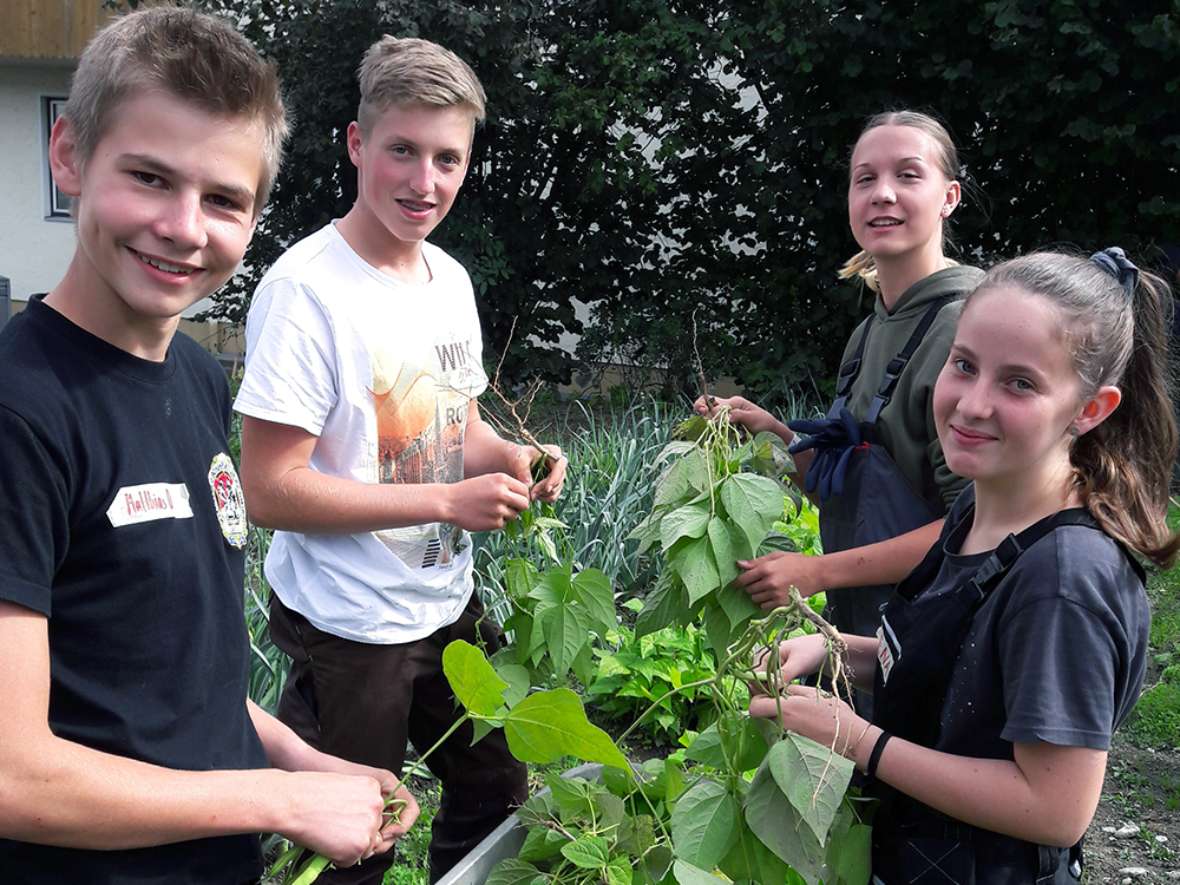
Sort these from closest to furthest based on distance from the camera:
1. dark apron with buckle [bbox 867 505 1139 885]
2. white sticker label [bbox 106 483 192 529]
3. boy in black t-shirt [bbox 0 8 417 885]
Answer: boy in black t-shirt [bbox 0 8 417 885], white sticker label [bbox 106 483 192 529], dark apron with buckle [bbox 867 505 1139 885]

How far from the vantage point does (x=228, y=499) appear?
150 cm

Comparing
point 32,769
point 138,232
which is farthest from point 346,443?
point 32,769

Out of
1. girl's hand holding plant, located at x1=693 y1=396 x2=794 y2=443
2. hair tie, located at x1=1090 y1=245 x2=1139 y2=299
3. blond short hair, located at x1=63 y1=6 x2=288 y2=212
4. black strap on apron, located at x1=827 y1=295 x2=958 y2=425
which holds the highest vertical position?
blond short hair, located at x1=63 y1=6 x2=288 y2=212

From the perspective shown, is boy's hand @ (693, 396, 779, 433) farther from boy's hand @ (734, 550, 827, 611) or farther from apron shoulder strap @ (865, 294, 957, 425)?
boy's hand @ (734, 550, 827, 611)

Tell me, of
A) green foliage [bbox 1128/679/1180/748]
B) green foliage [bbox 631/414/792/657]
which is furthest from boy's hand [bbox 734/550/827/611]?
green foliage [bbox 1128/679/1180/748]

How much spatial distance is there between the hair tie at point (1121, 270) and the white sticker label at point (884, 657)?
0.63 metres

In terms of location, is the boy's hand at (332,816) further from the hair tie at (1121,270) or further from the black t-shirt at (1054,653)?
the hair tie at (1121,270)

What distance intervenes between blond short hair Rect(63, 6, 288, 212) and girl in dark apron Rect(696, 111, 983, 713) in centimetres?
98

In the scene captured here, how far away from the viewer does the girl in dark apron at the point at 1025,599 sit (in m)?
1.41

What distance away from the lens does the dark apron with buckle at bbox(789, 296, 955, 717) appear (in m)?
2.26

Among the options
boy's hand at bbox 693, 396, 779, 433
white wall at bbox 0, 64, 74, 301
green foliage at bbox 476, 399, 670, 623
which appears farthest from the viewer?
white wall at bbox 0, 64, 74, 301

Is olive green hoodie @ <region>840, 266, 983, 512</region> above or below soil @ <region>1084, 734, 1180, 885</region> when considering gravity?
above

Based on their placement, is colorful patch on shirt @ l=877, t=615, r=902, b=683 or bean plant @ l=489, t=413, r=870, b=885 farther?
colorful patch on shirt @ l=877, t=615, r=902, b=683

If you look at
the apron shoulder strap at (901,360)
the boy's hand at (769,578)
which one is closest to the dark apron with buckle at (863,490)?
the apron shoulder strap at (901,360)
